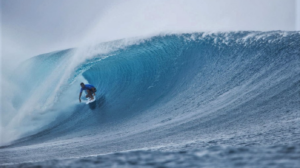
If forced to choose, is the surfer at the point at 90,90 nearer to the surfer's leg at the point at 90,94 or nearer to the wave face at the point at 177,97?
the surfer's leg at the point at 90,94

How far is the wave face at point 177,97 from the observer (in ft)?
7.32

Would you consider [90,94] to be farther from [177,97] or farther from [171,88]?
[177,97]

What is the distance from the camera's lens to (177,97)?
369cm

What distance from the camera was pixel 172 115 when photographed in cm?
316

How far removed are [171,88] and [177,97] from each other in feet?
1.46

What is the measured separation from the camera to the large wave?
103 inches

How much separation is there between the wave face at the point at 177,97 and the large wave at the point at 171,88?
13 mm

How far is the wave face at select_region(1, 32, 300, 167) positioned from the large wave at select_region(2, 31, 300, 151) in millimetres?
13

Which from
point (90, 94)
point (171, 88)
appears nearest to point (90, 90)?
point (90, 94)

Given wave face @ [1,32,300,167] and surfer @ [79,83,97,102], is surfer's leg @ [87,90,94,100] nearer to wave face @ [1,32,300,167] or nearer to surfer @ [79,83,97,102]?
surfer @ [79,83,97,102]

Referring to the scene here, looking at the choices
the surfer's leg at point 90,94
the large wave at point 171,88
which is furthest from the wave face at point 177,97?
the surfer's leg at point 90,94

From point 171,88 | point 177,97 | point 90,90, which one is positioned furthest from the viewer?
point 90,90

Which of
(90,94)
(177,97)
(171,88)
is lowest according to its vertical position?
(177,97)

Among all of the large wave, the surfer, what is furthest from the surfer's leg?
the large wave
